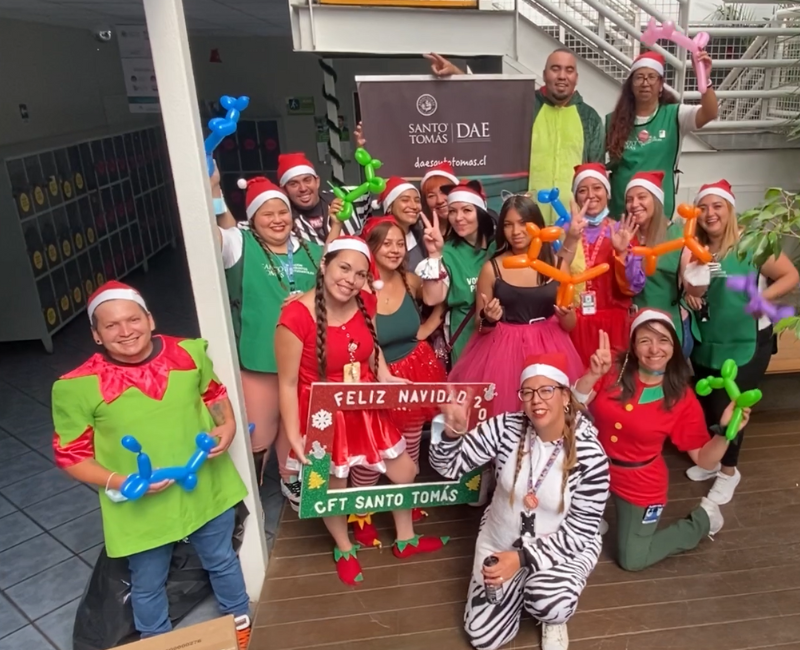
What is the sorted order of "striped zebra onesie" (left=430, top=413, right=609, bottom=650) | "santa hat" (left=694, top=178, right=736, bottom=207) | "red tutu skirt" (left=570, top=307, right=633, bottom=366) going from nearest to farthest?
"striped zebra onesie" (left=430, top=413, right=609, bottom=650) < "santa hat" (left=694, top=178, right=736, bottom=207) < "red tutu skirt" (left=570, top=307, right=633, bottom=366)

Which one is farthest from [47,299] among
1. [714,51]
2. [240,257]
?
[714,51]

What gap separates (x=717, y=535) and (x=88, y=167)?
609cm

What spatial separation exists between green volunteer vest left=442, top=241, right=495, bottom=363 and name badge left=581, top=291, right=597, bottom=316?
18.3 inches

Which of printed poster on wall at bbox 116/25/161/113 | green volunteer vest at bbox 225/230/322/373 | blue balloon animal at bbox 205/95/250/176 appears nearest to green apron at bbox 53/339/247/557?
green volunteer vest at bbox 225/230/322/373

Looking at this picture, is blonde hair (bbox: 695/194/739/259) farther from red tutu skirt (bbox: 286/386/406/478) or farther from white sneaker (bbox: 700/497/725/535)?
red tutu skirt (bbox: 286/386/406/478)

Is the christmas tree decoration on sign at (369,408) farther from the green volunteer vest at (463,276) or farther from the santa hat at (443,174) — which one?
the santa hat at (443,174)

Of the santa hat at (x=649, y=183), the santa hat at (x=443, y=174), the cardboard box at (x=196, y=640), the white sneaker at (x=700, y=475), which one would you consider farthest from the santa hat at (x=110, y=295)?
the white sneaker at (x=700, y=475)

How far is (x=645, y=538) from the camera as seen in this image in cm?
255

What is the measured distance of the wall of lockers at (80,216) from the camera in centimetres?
508

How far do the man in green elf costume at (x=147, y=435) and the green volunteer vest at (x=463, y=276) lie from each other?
1.16 m

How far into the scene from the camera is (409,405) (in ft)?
7.86

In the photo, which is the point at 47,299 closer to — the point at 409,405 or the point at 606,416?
the point at 409,405

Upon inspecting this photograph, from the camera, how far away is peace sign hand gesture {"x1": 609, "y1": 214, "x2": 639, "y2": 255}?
8.76 feet

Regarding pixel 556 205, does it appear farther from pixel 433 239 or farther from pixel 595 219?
pixel 433 239
